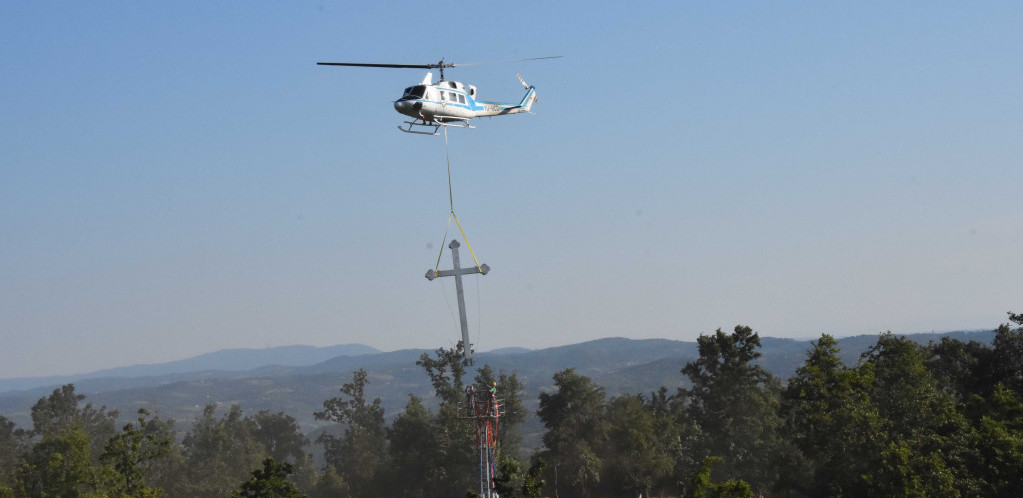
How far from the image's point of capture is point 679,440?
112 meters

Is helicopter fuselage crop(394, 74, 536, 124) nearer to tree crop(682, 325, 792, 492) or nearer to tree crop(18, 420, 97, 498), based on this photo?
tree crop(18, 420, 97, 498)

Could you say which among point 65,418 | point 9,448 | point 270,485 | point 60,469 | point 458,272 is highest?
point 458,272

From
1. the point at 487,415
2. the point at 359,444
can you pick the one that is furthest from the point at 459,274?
the point at 359,444

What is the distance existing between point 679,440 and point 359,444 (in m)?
59.3

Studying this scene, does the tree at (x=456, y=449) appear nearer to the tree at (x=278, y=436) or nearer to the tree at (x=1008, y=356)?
the tree at (x=1008, y=356)

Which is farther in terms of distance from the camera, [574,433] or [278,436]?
[278,436]

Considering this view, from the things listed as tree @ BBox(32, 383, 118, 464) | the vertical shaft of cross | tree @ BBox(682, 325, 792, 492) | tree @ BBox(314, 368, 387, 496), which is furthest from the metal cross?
tree @ BBox(32, 383, 118, 464)

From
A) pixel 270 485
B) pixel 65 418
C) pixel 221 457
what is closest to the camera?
pixel 270 485

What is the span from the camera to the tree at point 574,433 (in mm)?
107438

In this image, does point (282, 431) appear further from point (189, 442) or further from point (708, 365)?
point (708, 365)

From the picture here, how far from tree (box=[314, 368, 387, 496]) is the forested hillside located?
39cm

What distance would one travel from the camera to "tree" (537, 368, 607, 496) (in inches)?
4230

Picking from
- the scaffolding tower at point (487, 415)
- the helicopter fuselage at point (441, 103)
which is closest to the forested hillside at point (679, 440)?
the scaffolding tower at point (487, 415)

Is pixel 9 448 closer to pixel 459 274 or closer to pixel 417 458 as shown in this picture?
pixel 417 458
